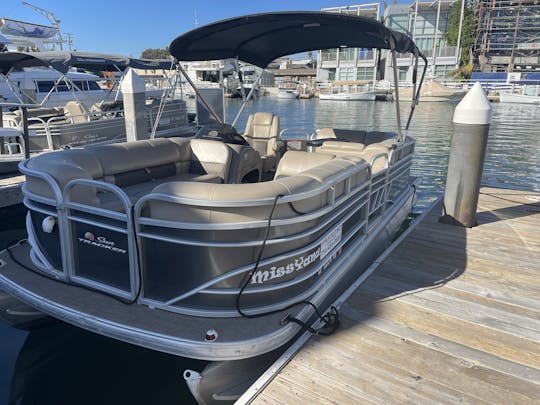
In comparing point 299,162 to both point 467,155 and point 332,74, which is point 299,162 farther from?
point 332,74

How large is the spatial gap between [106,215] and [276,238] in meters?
1.22

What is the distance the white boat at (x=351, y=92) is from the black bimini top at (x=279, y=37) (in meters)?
35.2

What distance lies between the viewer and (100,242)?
3094 mm

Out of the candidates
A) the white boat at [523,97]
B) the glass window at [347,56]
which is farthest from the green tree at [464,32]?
the white boat at [523,97]

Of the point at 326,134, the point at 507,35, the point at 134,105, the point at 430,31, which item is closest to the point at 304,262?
the point at 326,134

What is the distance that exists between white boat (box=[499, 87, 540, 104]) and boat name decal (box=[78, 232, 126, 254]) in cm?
3759

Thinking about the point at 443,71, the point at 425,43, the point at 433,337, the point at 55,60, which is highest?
the point at 425,43

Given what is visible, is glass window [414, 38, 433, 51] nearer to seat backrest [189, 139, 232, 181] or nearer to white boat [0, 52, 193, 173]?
white boat [0, 52, 193, 173]

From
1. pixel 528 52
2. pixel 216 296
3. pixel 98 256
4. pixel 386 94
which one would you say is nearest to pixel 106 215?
pixel 98 256

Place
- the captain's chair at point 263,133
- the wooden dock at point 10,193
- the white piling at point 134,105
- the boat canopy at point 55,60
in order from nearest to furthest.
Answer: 1. the captain's chair at point 263,133
2. the wooden dock at point 10,193
3. the white piling at point 134,105
4. the boat canopy at point 55,60

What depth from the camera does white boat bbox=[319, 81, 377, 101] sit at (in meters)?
41.0

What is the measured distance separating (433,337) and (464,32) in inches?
2375

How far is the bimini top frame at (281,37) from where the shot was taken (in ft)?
14.9

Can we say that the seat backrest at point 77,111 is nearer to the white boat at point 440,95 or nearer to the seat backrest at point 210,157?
the seat backrest at point 210,157
